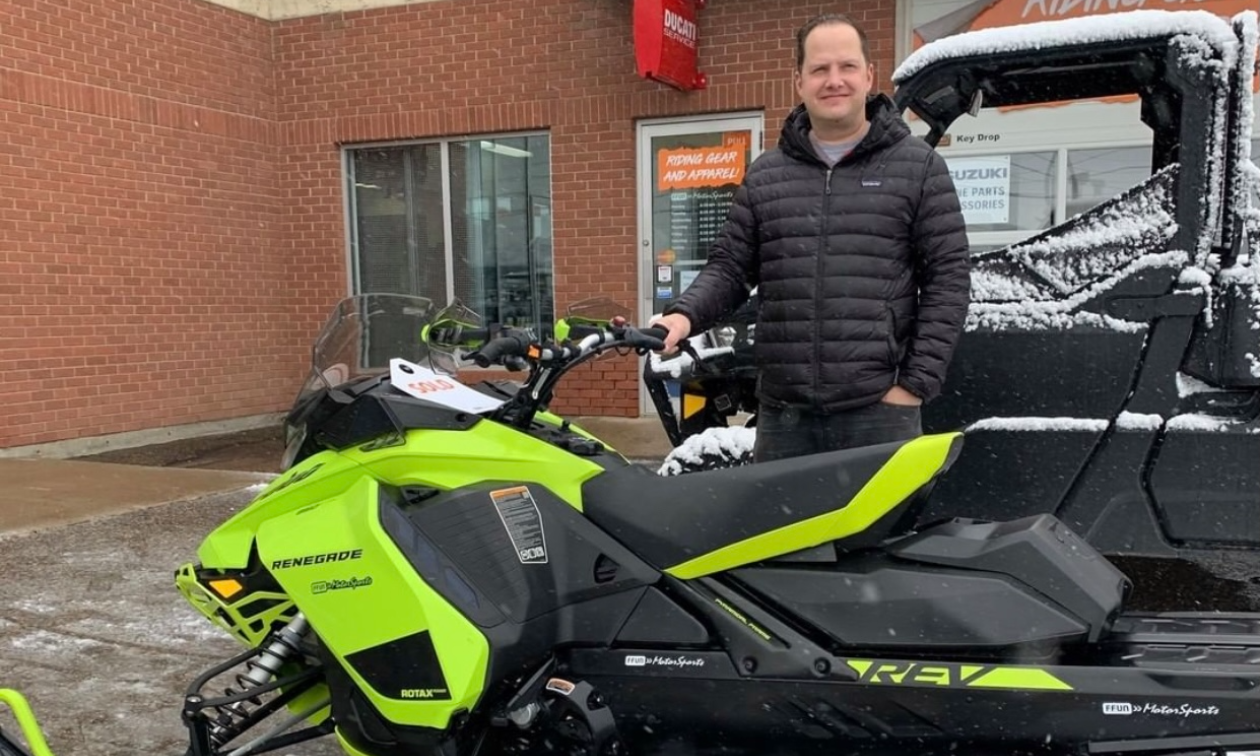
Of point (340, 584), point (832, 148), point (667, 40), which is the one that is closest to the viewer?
point (340, 584)

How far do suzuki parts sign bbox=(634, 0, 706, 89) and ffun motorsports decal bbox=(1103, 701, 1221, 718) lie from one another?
21.3 ft

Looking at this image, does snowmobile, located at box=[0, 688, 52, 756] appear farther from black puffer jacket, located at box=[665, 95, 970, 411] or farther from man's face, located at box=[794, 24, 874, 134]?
man's face, located at box=[794, 24, 874, 134]

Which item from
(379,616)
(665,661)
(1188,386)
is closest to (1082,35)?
(1188,386)

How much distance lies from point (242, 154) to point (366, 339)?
7.72m

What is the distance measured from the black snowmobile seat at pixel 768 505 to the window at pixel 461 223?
7.14 metres

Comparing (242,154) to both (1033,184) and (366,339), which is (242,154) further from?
(366,339)

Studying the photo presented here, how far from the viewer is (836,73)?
2506 mm

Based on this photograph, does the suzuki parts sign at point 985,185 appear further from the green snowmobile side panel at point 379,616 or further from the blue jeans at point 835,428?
the green snowmobile side panel at point 379,616

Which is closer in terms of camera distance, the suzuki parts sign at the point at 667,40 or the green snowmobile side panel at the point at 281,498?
the green snowmobile side panel at the point at 281,498

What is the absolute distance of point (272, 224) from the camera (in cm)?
980

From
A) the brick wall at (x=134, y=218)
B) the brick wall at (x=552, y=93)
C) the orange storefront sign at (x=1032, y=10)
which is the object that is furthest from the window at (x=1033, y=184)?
the brick wall at (x=134, y=218)

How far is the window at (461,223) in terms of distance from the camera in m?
9.15

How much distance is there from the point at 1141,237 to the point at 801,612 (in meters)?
2.00

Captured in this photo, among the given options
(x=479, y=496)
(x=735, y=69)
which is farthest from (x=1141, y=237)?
(x=735, y=69)
